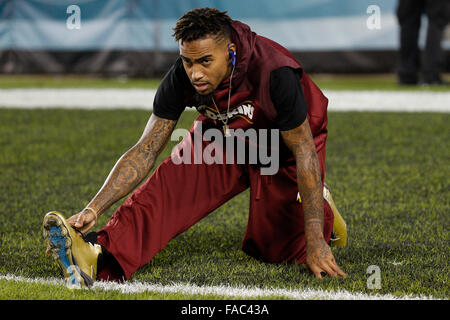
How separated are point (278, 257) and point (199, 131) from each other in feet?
1.91

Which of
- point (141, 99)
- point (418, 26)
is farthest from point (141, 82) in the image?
point (418, 26)

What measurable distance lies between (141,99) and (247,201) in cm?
501

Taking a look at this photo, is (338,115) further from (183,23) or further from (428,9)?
(183,23)

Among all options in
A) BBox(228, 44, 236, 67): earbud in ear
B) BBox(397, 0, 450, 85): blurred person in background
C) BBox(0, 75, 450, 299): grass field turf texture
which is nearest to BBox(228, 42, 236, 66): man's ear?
BBox(228, 44, 236, 67): earbud in ear

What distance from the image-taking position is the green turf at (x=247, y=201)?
2637 millimetres

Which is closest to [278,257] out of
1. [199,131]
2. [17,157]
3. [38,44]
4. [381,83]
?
[199,131]

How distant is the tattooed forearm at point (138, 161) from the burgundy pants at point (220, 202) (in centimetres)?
6

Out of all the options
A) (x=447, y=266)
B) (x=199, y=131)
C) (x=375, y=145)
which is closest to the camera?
(x=447, y=266)

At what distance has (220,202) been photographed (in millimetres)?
2941

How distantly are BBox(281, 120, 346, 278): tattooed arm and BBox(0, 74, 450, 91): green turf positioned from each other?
7.22 metres

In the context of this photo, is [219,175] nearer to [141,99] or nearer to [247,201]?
[247,201]

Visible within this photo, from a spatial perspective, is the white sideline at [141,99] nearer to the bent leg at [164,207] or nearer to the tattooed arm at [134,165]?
the bent leg at [164,207]
